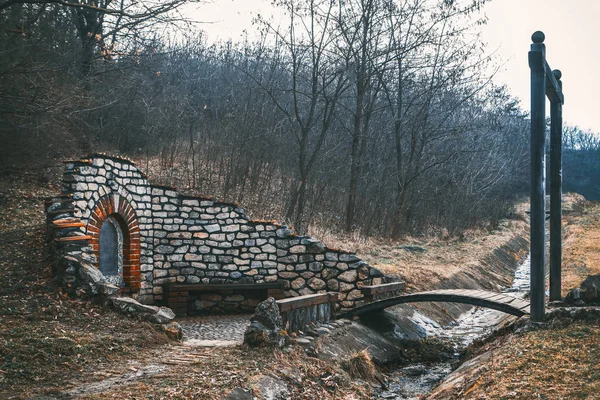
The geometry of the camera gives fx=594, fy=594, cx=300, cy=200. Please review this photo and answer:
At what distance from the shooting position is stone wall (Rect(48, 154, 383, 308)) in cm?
1286

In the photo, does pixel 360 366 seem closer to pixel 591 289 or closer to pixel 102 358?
pixel 591 289

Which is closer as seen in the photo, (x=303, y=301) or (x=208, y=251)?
(x=303, y=301)

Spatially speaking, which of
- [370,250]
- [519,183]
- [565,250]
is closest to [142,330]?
[370,250]

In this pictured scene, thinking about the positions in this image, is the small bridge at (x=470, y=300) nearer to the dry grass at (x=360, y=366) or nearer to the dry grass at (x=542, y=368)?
the dry grass at (x=542, y=368)

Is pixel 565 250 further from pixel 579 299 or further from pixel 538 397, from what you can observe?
pixel 538 397

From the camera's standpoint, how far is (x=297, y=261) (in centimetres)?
1341

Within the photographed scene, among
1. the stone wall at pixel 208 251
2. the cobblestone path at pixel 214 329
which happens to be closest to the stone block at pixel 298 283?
the stone wall at pixel 208 251

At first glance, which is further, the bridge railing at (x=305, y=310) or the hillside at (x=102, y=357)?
the bridge railing at (x=305, y=310)

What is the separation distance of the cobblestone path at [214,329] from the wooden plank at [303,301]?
2.88ft

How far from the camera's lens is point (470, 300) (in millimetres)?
10078

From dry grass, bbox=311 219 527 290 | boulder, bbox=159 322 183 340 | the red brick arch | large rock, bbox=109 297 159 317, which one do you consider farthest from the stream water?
the red brick arch

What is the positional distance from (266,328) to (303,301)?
144 centimetres

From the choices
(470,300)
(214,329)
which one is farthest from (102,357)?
(470,300)

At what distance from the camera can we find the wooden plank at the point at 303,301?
8.62 m
